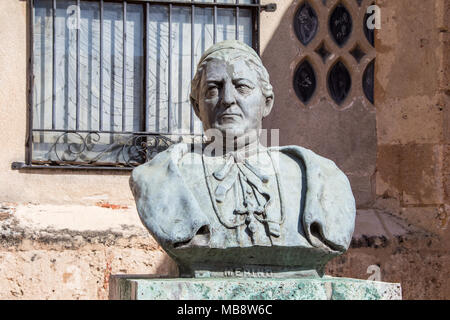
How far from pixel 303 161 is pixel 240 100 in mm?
383

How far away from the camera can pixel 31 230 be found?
19.0 feet

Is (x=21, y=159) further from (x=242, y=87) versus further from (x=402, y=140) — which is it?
(x=402, y=140)

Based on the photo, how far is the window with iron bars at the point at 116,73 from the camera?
20.4 feet

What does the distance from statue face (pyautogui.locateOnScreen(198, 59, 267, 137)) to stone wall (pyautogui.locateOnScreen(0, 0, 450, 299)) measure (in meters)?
1.64

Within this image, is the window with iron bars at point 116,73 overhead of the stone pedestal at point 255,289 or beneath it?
overhead

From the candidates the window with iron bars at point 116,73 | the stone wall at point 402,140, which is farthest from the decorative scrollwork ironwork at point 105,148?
the stone wall at point 402,140

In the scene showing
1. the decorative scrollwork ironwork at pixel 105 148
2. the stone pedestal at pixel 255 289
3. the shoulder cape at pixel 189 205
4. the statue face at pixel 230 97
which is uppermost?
the statue face at pixel 230 97

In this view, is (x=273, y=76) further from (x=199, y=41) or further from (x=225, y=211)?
(x=225, y=211)

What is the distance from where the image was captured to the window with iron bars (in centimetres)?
622

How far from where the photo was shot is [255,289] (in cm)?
405

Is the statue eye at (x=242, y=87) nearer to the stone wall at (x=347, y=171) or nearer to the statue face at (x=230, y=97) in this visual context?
the statue face at (x=230, y=97)

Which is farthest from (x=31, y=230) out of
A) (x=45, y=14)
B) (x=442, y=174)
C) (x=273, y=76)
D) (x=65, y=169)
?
(x=442, y=174)

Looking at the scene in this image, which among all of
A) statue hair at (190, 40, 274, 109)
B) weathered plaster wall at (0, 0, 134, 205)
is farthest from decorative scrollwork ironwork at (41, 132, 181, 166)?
statue hair at (190, 40, 274, 109)

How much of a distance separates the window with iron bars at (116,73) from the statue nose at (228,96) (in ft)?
6.29
